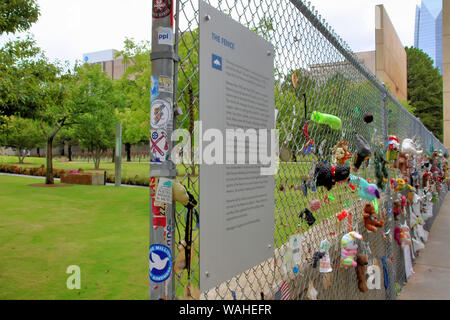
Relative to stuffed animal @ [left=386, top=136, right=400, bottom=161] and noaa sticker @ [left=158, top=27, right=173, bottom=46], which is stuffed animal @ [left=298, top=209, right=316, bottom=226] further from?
stuffed animal @ [left=386, top=136, right=400, bottom=161]

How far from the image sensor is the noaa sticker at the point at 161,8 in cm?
101

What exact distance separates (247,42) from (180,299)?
0.96 metres

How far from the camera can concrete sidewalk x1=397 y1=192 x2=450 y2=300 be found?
4.04 meters

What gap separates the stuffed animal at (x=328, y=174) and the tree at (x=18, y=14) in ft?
29.7

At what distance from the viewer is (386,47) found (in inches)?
899

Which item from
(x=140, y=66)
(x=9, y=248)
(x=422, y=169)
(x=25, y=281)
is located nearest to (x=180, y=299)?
(x=25, y=281)

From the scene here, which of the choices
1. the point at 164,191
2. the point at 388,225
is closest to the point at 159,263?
the point at 164,191

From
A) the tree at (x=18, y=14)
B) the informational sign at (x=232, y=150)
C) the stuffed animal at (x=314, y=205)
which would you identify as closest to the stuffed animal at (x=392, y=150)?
the stuffed animal at (x=314, y=205)

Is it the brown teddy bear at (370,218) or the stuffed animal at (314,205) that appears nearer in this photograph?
the stuffed animal at (314,205)

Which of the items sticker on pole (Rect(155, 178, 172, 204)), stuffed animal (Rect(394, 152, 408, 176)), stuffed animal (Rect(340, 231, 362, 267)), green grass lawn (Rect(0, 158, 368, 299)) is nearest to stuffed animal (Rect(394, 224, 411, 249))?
stuffed animal (Rect(394, 152, 408, 176))

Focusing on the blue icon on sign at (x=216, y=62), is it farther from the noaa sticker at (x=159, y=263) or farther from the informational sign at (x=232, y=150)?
the noaa sticker at (x=159, y=263)

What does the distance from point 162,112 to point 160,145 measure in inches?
3.7

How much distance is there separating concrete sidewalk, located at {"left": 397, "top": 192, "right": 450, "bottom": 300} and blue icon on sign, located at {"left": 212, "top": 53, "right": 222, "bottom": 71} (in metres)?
3.84
